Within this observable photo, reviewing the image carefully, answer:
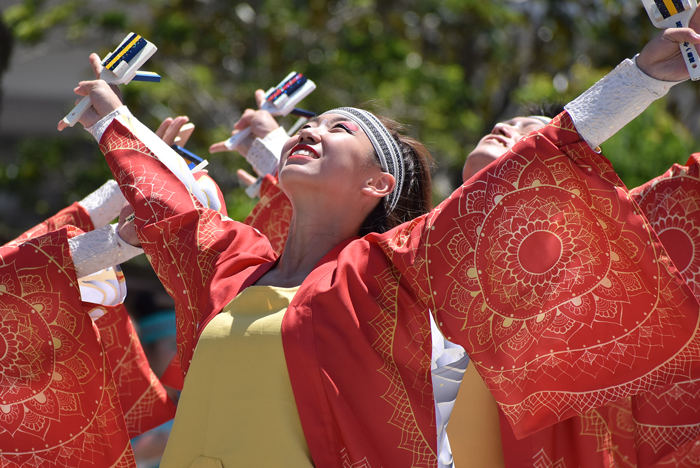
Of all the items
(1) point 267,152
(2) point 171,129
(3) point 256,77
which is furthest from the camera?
(3) point 256,77

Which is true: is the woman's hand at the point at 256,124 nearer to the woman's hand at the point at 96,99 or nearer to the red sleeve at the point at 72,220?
the red sleeve at the point at 72,220

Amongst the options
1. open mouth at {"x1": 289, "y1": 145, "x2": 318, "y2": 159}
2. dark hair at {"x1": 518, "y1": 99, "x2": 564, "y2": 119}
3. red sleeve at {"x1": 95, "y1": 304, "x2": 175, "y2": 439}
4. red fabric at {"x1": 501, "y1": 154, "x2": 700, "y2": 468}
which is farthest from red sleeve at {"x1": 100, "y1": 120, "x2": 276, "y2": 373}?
dark hair at {"x1": 518, "y1": 99, "x2": 564, "y2": 119}

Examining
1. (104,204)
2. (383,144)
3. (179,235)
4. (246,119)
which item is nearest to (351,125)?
(383,144)

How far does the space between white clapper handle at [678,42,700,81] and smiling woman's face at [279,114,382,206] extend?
0.75m

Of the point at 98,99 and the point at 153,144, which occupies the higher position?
the point at 98,99

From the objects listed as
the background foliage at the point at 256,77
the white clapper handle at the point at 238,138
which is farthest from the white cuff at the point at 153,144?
the background foliage at the point at 256,77

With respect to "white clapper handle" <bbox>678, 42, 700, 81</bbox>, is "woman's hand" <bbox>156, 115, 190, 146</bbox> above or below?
above

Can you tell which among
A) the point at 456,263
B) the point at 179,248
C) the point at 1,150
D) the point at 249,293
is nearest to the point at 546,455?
the point at 456,263

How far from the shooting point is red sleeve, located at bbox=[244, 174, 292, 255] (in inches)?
95.5

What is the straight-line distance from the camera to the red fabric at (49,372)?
1.97 metres

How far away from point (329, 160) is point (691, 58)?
0.80 metres

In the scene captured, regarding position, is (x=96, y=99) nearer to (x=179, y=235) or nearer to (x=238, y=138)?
(x=179, y=235)

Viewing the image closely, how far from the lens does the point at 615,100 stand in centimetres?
147

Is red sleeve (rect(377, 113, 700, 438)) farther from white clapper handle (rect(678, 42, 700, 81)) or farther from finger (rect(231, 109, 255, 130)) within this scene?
finger (rect(231, 109, 255, 130))
